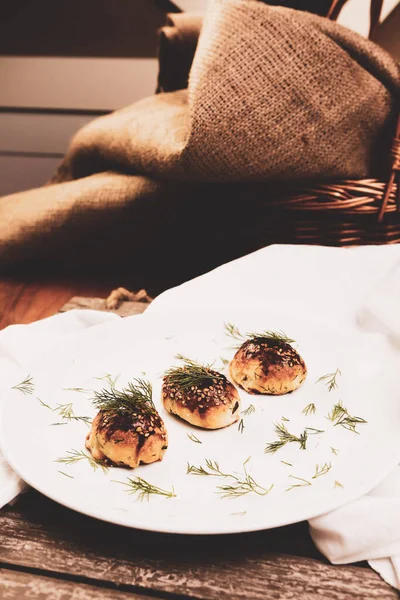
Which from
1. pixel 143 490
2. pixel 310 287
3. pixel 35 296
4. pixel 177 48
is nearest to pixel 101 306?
pixel 35 296

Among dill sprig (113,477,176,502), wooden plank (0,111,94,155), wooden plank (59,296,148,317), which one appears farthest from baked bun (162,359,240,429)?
wooden plank (0,111,94,155)

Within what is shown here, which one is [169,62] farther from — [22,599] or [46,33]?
[22,599]

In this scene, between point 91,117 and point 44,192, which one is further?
point 91,117

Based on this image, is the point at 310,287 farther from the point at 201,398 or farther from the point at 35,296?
the point at 35,296

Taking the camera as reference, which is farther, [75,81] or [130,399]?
[75,81]

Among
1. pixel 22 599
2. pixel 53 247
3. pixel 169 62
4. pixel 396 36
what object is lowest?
pixel 53 247

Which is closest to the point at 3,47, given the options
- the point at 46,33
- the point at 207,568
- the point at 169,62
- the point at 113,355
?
the point at 46,33
